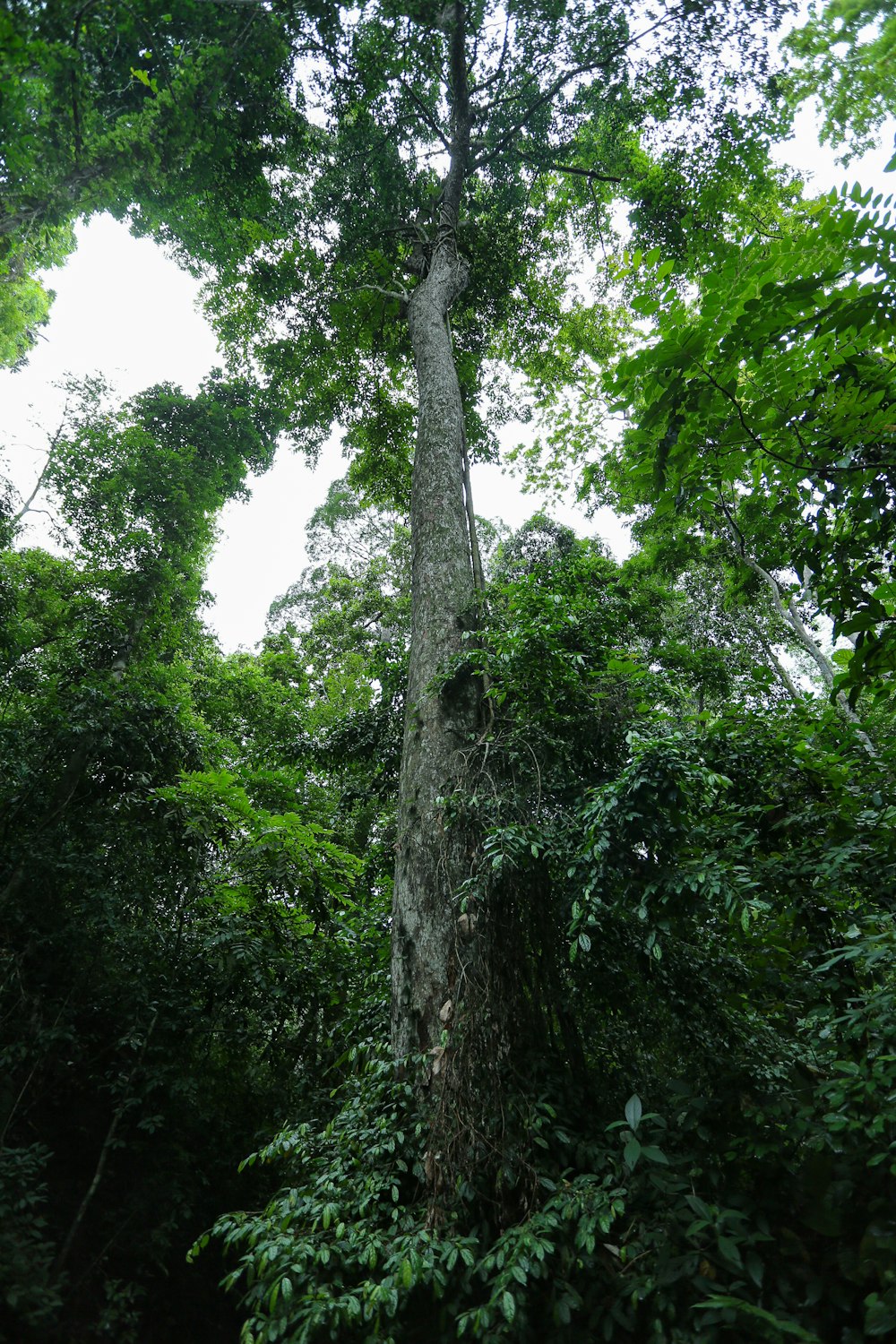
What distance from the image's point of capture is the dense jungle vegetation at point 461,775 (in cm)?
201

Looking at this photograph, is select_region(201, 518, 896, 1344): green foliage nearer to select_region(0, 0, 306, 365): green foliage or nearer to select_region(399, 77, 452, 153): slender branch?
select_region(0, 0, 306, 365): green foliage

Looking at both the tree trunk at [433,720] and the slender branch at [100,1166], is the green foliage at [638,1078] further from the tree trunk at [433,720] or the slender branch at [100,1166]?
the slender branch at [100,1166]

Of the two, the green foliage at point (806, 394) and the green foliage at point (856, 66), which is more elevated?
the green foliage at point (856, 66)

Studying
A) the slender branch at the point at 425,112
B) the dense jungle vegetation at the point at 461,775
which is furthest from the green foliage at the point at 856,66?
the slender branch at the point at 425,112

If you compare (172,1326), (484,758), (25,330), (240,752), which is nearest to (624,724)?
(484,758)

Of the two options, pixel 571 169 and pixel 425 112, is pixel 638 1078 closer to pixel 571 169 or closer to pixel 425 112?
pixel 571 169

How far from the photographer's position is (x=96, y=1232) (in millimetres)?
4219

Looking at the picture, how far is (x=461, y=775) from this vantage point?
3117 millimetres

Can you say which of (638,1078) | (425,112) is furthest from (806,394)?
(425,112)

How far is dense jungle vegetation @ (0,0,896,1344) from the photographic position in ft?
6.59

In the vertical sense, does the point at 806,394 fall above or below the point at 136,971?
above

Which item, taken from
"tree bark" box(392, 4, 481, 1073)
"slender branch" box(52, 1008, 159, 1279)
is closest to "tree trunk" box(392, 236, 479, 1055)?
"tree bark" box(392, 4, 481, 1073)

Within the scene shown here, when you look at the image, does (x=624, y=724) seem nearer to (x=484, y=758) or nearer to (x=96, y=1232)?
(x=484, y=758)

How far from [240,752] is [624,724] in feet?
21.7
